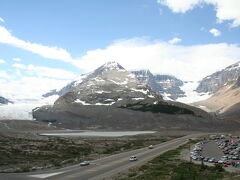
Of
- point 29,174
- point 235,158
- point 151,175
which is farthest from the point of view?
point 235,158

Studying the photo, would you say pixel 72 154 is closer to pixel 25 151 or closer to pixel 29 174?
pixel 25 151

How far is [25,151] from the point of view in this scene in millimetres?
129500

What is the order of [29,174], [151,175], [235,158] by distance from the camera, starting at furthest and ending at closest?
[235,158] → [29,174] → [151,175]

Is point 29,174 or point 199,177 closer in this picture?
point 199,177

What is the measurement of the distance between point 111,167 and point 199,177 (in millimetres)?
26806

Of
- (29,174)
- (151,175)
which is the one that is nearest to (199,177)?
(151,175)

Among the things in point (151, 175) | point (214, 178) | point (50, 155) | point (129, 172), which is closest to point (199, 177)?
point (214, 178)

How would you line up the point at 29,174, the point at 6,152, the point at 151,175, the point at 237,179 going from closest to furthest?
the point at 237,179 → the point at 151,175 → the point at 29,174 → the point at 6,152

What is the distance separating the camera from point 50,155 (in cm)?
12575

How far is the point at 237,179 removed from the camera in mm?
53562

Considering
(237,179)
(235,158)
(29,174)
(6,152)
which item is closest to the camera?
(237,179)

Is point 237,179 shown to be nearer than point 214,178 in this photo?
Yes

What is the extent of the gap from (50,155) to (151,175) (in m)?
66.2

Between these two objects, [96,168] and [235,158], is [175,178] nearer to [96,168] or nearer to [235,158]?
[96,168]
